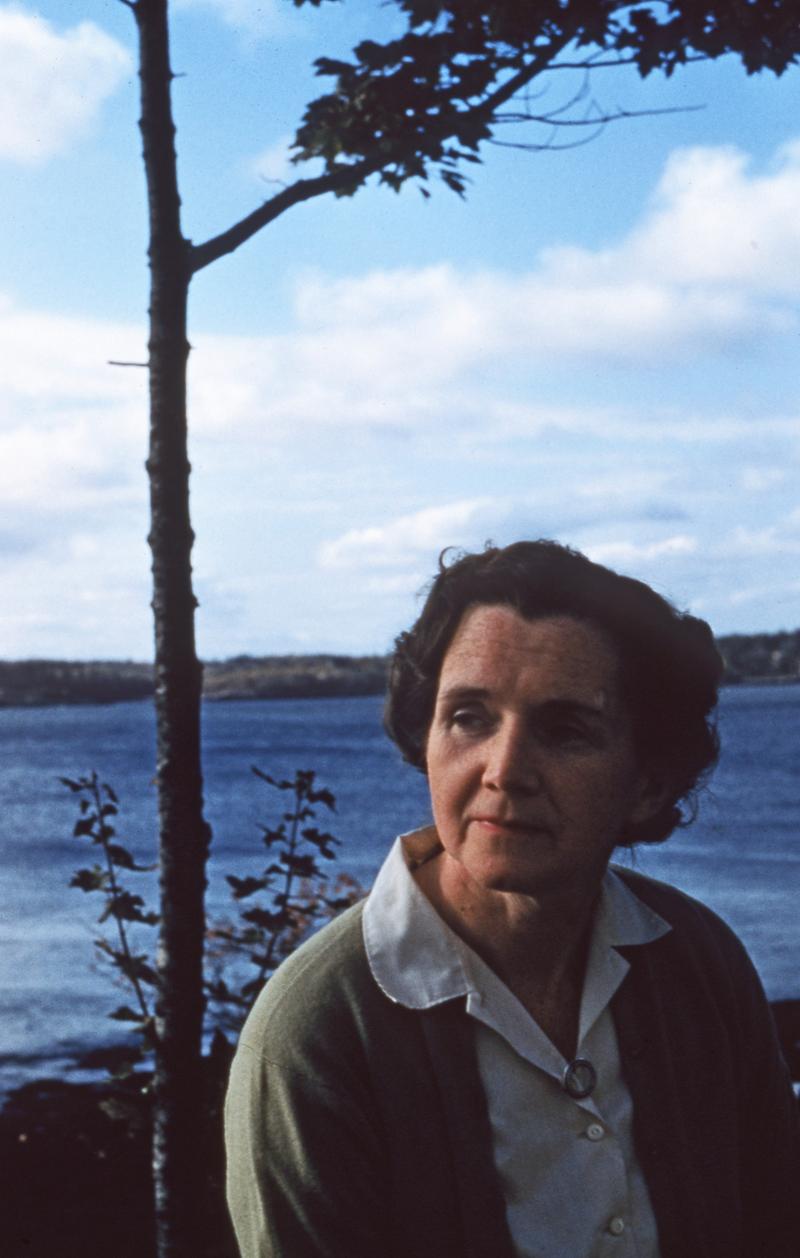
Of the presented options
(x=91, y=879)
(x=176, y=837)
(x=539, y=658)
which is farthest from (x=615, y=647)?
(x=91, y=879)

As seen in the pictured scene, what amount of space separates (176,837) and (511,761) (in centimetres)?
190

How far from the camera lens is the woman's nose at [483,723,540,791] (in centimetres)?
210

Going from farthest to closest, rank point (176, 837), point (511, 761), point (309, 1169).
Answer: point (176, 837)
point (511, 761)
point (309, 1169)

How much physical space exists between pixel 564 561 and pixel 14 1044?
29.9 feet

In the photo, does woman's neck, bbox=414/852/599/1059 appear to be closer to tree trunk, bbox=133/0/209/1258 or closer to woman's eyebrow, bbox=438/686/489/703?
woman's eyebrow, bbox=438/686/489/703

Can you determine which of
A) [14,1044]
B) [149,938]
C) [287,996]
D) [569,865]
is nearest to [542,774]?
[569,865]

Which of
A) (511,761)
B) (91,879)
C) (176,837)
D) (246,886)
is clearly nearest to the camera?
(511,761)

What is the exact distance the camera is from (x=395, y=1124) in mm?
1984

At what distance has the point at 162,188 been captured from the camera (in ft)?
13.0

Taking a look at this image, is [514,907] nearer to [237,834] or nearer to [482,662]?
[482,662]

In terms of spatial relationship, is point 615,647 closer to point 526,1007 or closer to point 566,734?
point 566,734

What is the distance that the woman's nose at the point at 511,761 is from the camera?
2.10 meters

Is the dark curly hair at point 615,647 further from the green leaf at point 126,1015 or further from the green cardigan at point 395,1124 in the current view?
the green leaf at point 126,1015

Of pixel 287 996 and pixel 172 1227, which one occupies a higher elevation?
pixel 287 996
